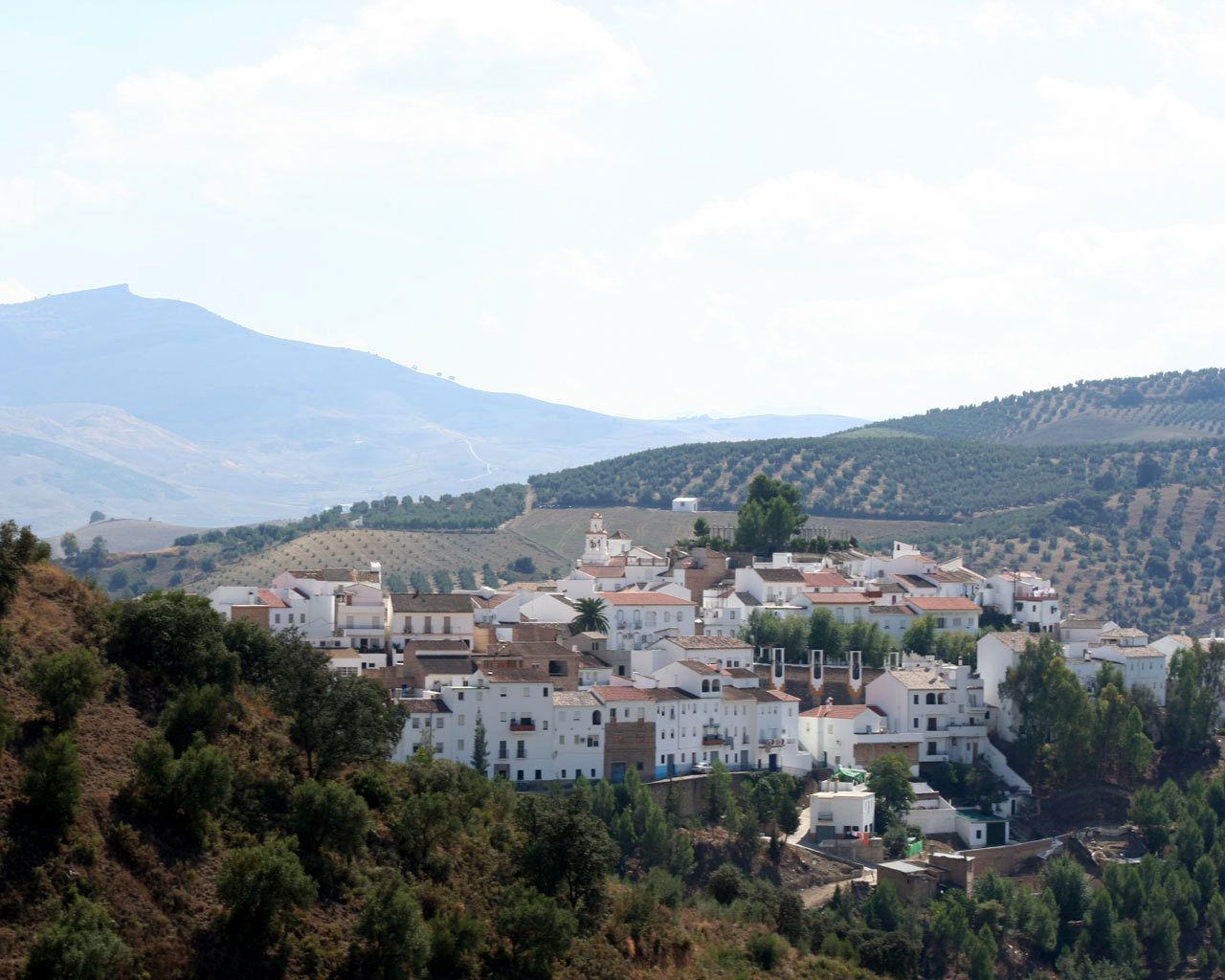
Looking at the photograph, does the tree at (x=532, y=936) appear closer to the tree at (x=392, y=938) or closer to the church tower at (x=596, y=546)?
the tree at (x=392, y=938)

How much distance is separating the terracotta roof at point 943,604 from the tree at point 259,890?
1648 inches

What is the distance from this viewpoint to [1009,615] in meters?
71.6

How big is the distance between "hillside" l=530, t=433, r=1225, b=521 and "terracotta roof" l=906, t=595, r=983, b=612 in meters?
56.3

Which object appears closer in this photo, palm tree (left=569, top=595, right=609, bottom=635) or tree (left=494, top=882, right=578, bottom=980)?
tree (left=494, top=882, right=578, bottom=980)

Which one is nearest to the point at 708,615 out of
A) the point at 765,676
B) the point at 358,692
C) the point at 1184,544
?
the point at 765,676

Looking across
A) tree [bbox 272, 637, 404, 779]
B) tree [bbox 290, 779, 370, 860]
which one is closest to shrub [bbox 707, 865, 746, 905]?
tree [bbox 272, 637, 404, 779]

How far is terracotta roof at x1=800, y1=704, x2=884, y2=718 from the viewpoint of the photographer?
5925 centimetres

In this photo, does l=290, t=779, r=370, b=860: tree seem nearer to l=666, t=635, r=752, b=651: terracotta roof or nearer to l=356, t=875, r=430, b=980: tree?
l=356, t=875, r=430, b=980: tree

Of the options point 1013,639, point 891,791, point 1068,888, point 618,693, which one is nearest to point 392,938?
point 618,693

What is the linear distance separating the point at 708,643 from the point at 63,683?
32264mm

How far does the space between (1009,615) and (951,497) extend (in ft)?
198

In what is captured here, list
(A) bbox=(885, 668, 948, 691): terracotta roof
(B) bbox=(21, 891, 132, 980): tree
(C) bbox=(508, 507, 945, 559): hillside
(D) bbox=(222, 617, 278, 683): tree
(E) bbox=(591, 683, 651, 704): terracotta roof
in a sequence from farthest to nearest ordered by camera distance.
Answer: (C) bbox=(508, 507, 945, 559): hillside < (A) bbox=(885, 668, 948, 691): terracotta roof < (E) bbox=(591, 683, 651, 704): terracotta roof < (D) bbox=(222, 617, 278, 683): tree < (B) bbox=(21, 891, 132, 980): tree

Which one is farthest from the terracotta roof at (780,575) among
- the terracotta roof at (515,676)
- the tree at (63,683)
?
the tree at (63,683)

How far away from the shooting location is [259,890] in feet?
99.7
